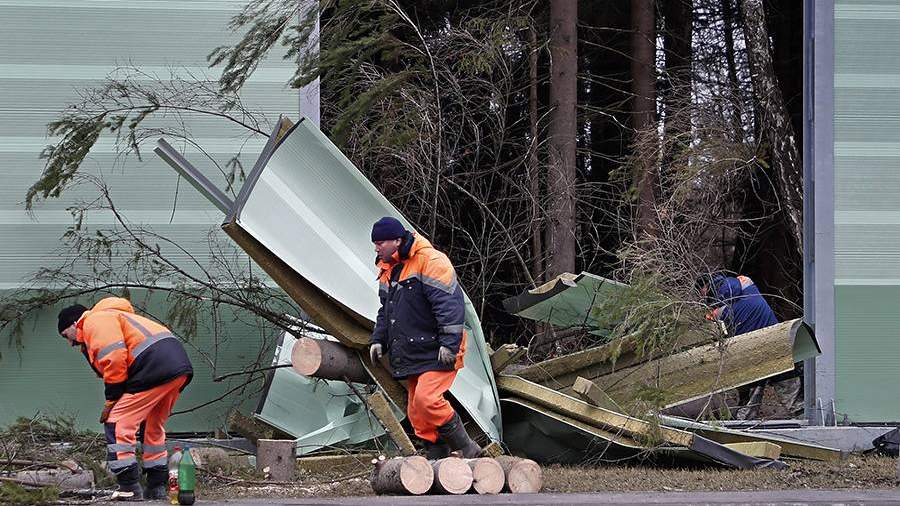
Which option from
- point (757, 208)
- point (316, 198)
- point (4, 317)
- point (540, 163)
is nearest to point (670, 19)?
point (757, 208)

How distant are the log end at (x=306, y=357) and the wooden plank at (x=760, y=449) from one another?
2.95 meters

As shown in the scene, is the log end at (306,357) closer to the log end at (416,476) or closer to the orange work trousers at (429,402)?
the orange work trousers at (429,402)

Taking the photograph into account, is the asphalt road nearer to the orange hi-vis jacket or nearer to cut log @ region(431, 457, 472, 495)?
cut log @ region(431, 457, 472, 495)

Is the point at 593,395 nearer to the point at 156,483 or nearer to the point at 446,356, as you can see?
the point at 446,356

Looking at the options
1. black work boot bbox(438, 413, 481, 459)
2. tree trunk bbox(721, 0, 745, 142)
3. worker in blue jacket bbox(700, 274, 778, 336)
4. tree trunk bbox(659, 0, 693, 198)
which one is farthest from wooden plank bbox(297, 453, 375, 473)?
tree trunk bbox(721, 0, 745, 142)

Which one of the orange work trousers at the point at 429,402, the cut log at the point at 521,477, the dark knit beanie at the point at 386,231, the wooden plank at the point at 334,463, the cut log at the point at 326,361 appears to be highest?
the dark knit beanie at the point at 386,231

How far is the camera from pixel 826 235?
33.8 ft

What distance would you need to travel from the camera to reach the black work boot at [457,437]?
26.0 ft

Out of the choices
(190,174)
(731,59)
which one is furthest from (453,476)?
(731,59)

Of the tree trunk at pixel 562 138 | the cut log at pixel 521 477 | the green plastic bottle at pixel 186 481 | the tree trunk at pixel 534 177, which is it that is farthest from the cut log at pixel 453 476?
the tree trunk at pixel 562 138

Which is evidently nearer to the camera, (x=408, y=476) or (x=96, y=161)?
(x=408, y=476)

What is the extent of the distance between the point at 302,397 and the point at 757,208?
6878mm

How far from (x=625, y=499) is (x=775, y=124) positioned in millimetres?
6482

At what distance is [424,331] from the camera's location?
8.03m
